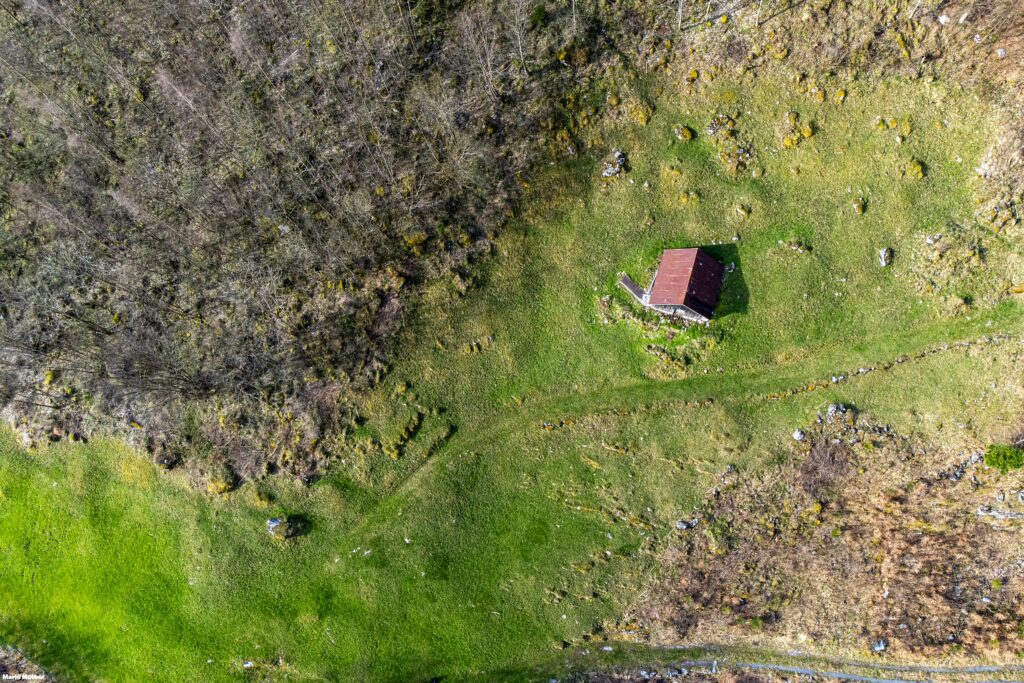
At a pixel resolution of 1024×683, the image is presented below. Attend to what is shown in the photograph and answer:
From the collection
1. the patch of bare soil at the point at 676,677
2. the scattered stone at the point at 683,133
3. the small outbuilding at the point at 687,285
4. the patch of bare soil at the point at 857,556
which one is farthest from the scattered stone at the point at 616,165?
the patch of bare soil at the point at 676,677

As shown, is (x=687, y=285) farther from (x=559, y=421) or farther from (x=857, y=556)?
(x=857, y=556)

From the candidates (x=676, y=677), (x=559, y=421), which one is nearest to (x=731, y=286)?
(x=559, y=421)

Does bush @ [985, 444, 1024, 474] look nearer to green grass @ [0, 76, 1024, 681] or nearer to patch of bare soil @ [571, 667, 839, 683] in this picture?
green grass @ [0, 76, 1024, 681]

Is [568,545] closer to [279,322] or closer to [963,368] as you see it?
[279,322]

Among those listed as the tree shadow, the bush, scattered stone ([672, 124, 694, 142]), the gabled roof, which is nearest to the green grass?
the tree shadow

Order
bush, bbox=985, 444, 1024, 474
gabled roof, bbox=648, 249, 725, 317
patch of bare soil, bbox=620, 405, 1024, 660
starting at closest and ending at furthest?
Result: gabled roof, bbox=648, 249, 725, 317, bush, bbox=985, 444, 1024, 474, patch of bare soil, bbox=620, 405, 1024, 660

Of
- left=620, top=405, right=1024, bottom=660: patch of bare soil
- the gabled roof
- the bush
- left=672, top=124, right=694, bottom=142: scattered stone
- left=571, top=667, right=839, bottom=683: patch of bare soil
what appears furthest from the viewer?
left=571, top=667, right=839, bottom=683: patch of bare soil
